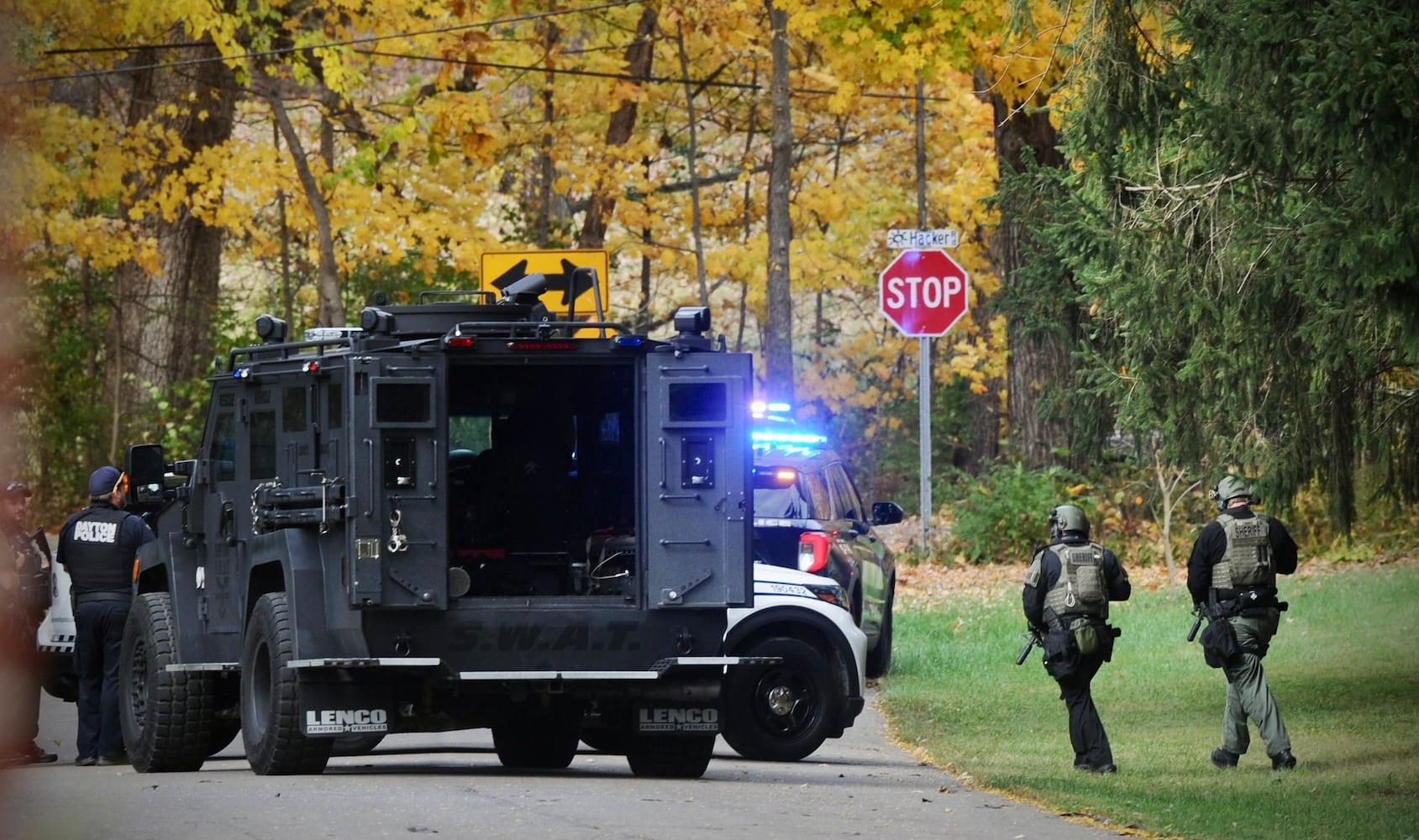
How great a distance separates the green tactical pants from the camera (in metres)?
11.9

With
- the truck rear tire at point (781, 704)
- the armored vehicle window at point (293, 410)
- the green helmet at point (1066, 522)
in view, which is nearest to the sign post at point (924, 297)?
the truck rear tire at point (781, 704)

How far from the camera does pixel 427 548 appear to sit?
10.4 metres

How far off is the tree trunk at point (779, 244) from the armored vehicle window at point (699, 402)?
17.8 metres

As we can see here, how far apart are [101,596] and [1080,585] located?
634cm

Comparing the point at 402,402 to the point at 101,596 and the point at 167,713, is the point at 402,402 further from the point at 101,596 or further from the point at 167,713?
the point at 101,596

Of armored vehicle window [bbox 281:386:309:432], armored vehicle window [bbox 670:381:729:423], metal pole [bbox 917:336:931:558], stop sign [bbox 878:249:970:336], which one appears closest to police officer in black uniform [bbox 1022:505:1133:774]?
armored vehicle window [bbox 670:381:729:423]

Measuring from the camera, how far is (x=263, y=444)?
37.8 feet

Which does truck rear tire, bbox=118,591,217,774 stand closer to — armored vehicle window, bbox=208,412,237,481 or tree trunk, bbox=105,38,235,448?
armored vehicle window, bbox=208,412,237,481

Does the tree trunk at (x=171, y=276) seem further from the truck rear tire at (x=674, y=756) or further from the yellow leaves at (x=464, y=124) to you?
the truck rear tire at (x=674, y=756)

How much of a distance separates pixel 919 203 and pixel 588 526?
25513 mm

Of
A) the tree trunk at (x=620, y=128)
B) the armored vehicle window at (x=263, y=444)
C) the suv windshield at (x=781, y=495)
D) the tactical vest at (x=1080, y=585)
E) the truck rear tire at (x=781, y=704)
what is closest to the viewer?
the armored vehicle window at (x=263, y=444)

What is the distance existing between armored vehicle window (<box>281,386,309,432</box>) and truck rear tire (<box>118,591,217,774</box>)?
1879 mm

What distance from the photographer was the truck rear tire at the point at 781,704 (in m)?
12.3

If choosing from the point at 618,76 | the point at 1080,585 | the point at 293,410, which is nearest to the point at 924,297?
the point at 618,76
